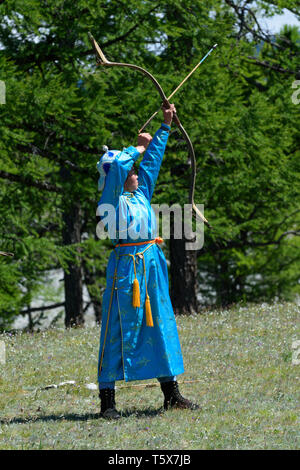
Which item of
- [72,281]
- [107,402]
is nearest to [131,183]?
[107,402]

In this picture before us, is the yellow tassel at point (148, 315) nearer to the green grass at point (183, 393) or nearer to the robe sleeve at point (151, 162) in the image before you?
the green grass at point (183, 393)

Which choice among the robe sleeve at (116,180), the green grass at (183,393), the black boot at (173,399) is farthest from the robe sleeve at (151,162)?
the green grass at (183,393)

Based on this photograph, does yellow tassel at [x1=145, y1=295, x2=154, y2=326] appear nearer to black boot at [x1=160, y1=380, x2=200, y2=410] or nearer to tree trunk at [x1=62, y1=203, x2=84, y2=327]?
black boot at [x1=160, y1=380, x2=200, y2=410]

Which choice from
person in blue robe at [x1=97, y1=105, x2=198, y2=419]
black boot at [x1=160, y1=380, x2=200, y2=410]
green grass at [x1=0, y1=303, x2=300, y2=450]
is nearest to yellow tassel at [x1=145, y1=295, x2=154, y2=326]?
person in blue robe at [x1=97, y1=105, x2=198, y2=419]

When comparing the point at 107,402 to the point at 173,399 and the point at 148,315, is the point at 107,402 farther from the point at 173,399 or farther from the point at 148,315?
the point at 148,315

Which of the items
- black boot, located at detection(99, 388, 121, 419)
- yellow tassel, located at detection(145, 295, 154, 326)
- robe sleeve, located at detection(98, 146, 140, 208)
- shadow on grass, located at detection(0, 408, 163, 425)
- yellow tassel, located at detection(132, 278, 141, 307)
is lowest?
shadow on grass, located at detection(0, 408, 163, 425)

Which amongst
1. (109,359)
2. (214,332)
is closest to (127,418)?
(109,359)

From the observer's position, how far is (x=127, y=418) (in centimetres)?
607

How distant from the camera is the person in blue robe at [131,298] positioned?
6023 mm

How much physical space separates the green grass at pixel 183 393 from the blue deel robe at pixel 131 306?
1.42 feet

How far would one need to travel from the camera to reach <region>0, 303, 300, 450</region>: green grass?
540 centimetres

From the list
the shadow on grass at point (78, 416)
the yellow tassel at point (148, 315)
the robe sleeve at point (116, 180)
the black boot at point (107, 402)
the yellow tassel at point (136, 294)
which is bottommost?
the shadow on grass at point (78, 416)

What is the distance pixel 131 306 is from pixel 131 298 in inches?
2.6
